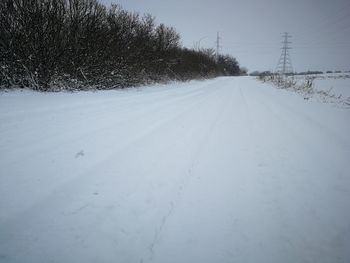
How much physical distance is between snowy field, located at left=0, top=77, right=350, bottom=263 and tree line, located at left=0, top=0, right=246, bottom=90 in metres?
6.17

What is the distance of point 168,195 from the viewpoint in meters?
2.61

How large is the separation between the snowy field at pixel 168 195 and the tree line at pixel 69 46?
20.2ft

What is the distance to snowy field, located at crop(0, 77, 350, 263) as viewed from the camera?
1.89m

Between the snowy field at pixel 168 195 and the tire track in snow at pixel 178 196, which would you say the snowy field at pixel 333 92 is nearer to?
the snowy field at pixel 168 195

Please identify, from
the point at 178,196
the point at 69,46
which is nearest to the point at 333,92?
the point at 69,46

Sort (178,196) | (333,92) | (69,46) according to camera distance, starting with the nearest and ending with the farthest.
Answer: (178,196), (69,46), (333,92)

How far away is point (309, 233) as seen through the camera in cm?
Result: 212

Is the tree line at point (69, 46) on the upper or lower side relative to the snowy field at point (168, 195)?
upper

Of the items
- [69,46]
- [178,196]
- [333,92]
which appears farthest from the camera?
[333,92]

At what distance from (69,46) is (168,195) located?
1089 cm

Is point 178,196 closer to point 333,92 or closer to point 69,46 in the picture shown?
point 69,46

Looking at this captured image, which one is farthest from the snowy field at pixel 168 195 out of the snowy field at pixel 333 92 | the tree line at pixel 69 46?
→ the snowy field at pixel 333 92

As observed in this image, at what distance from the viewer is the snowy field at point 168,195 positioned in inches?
74.3

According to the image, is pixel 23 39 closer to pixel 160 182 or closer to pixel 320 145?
pixel 160 182
